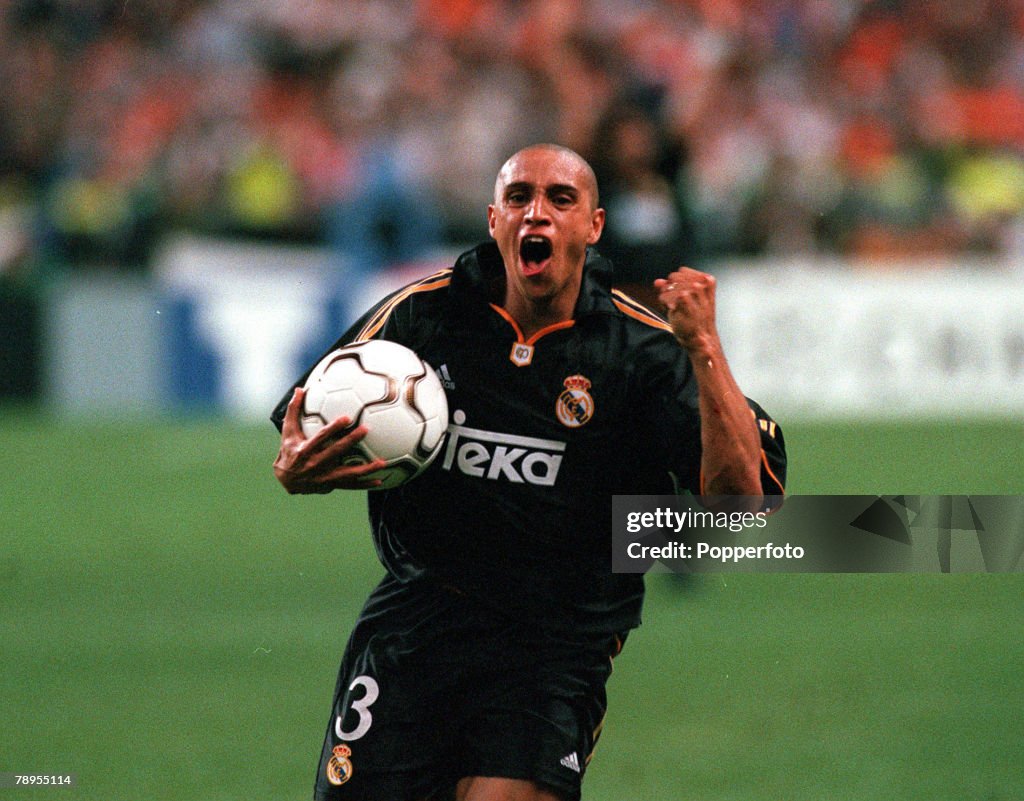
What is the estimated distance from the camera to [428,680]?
3.65 meters

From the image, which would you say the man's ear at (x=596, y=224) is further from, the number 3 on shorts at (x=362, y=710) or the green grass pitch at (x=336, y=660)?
the green grass pitch at (x=336, y=660)

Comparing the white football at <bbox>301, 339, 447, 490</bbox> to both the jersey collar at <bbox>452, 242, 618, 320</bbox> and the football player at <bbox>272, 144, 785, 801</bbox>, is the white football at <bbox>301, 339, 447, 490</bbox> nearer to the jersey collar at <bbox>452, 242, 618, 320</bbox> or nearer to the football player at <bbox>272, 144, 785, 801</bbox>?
the football player at <bbox>272, 144, 785, 801</bbox>

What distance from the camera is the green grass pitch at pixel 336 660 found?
16.5 ft

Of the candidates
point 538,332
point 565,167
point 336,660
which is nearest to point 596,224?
point 565,167

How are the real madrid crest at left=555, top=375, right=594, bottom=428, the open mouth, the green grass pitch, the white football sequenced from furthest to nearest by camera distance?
1. the green grass pitch
2. the real madrid crest at left=555, top=375, right=594, bottom=428
3. the open mouth
4. the white football

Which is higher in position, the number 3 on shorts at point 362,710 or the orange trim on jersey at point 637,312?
the orange trim on jersey at point 637,312

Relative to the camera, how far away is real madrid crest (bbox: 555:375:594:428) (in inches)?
144

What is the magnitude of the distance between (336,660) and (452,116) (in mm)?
9402

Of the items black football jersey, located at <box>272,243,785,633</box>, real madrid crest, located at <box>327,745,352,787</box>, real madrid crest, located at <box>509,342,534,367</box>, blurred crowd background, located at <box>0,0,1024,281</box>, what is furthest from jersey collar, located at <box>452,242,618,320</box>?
blurred crowd background, located at <box>0,0,1024,281</box>

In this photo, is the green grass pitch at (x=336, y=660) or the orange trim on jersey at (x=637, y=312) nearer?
the orange trim on jersey at (x=637, y=312)

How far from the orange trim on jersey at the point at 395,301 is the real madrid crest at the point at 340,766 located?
A: 3.00ft

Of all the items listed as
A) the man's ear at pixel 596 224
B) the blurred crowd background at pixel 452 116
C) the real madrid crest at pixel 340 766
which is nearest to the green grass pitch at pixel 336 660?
the real madrid crest at pixel 340 766

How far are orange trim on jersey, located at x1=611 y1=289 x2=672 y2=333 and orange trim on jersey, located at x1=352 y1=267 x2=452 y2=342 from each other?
15.3 inches

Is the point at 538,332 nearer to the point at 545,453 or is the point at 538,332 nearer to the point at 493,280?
the point at 493,280
